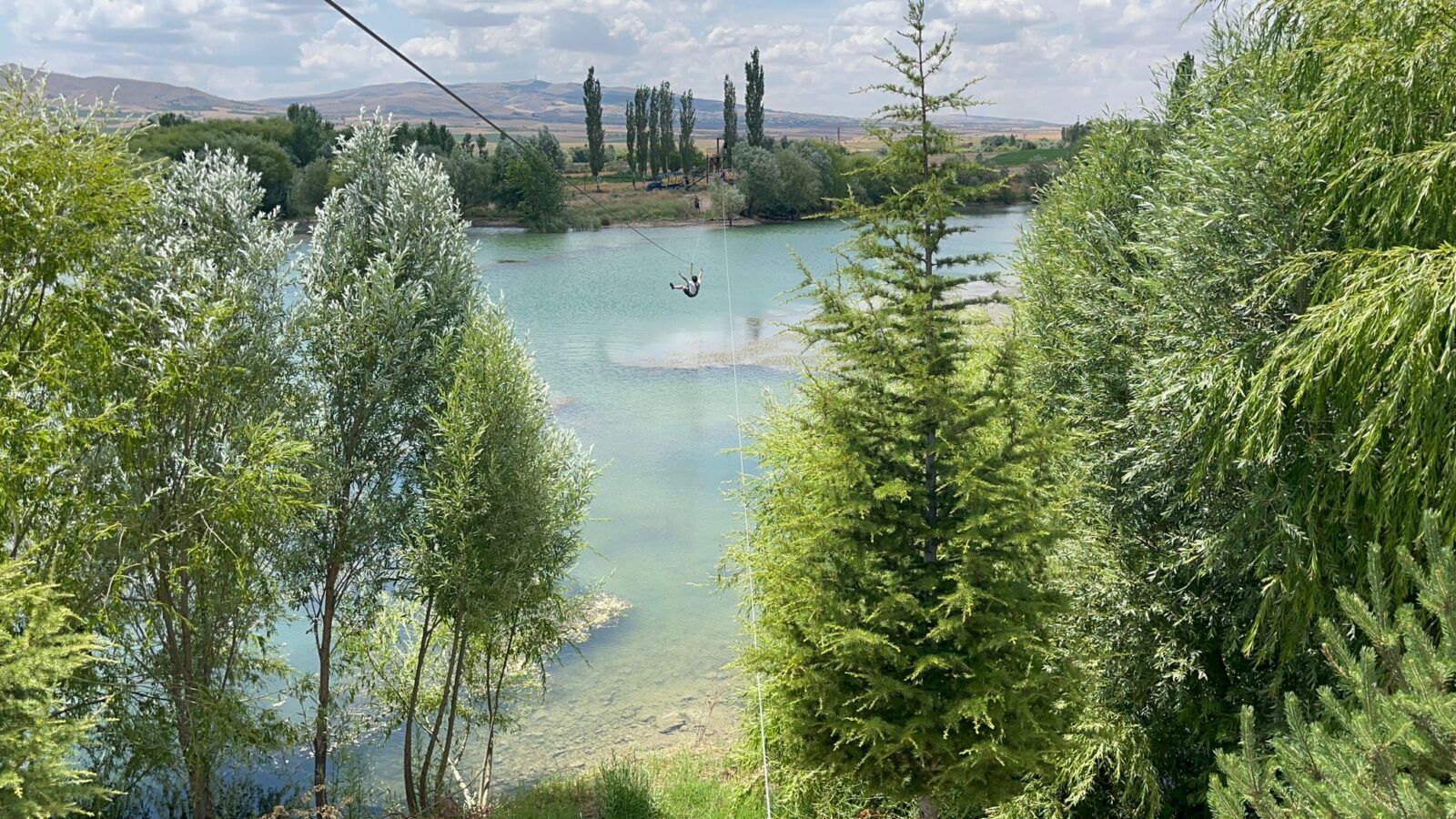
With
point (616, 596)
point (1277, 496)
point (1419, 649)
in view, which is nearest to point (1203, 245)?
point (1277, 496)

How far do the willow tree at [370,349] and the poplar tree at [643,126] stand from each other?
57457mm

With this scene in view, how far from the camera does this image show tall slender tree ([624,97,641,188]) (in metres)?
68.4

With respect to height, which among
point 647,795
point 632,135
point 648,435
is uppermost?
point 632,135

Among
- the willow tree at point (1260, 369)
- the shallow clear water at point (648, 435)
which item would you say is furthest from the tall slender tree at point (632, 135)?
the willow tree at point (1260, 369)

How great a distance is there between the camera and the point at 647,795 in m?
12.5

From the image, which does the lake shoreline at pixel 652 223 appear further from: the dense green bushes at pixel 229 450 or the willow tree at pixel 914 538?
the willow tree at pixel 914 538

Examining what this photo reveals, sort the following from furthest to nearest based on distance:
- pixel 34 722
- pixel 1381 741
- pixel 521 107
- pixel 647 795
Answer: pixel 521 107 → pixel 647 795 → pixel 34 722 → pixel 1381 741

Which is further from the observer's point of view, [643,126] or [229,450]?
[643,126]

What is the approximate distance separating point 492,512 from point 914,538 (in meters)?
5.75

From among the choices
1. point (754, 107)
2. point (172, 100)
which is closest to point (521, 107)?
point (172, 100)

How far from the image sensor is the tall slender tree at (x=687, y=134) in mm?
69125

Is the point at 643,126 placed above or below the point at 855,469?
above

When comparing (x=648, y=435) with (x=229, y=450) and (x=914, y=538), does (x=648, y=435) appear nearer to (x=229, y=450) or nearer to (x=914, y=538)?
(x=229, y=450)

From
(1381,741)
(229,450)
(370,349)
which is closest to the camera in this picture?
(1381,741)
